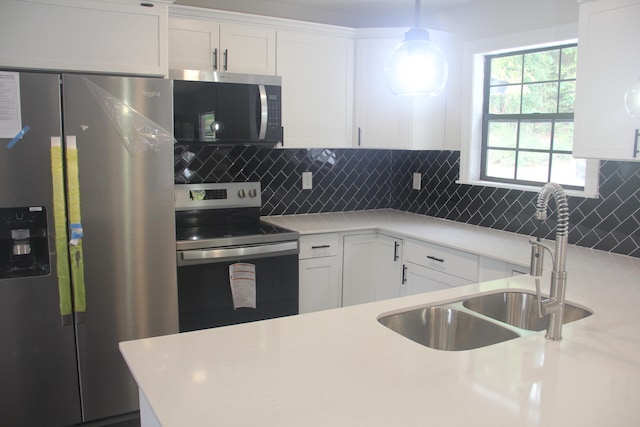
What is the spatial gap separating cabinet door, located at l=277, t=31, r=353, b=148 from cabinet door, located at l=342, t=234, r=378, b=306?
2.36ft

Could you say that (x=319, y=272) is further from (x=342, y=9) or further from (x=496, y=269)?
(x=342, y=9)

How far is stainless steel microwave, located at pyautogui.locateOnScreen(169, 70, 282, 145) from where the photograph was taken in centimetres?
309

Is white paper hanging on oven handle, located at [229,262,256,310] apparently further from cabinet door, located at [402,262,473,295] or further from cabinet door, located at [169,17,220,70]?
cabinet door, located at [169,17,220,70]

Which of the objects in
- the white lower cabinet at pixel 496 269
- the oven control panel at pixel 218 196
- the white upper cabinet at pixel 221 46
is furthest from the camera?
the oven control panel at pixel 218 196

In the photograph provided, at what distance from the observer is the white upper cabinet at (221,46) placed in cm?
321

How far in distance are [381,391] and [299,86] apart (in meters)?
2.70

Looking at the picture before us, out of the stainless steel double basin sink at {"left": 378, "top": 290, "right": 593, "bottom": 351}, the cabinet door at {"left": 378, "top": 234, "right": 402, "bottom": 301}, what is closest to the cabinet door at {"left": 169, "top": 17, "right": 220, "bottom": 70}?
the cabinet door at {"left": 378, "top": 234, "right": 402, "bottom": 301}

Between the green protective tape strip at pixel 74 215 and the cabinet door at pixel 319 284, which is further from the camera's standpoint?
the cabinet door at pixel 319 284

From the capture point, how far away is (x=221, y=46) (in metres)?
3.33

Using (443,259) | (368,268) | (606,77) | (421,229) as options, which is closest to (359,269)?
(368,268)

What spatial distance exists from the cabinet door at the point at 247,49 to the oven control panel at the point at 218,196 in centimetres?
76

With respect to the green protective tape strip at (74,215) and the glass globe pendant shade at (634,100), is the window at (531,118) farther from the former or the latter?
the green protective tape strip at (74,215)

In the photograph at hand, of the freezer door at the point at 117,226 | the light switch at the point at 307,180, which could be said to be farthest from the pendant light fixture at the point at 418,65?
the light switch at the point at 307,180

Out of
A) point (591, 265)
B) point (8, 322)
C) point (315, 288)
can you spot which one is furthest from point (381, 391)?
point (315, 288)
